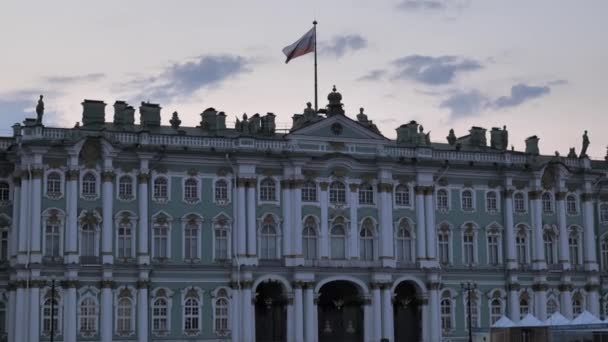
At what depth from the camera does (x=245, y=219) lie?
269 feet

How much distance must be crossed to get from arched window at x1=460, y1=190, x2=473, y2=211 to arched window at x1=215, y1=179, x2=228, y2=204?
18.3 m

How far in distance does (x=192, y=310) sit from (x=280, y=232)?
26.7 feet

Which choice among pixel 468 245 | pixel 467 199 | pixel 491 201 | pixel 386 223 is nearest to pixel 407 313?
pixel 468 245

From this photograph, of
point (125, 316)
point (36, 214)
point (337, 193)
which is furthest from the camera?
point (337, 193)

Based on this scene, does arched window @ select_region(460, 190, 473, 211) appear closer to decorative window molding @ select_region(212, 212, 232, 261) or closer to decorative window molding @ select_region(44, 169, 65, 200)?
decorative window molding @ select_region(212, 212, 232, 261)

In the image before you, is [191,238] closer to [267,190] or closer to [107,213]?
[107,213]

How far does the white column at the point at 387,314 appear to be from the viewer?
8394cm

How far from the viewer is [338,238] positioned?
84.6 m

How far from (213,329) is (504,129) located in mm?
29906

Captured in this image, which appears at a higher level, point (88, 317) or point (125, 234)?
point (125, 234)

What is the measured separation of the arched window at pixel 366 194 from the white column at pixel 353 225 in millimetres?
433

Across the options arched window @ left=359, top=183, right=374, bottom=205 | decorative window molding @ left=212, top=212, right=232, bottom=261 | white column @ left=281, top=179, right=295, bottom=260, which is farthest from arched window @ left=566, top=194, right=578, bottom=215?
decorative window molding @ left=212, top=212, right=232, bottom=261

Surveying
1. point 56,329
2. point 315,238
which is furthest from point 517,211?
point 56,329

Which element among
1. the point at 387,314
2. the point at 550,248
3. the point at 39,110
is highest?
the point at 39,110
